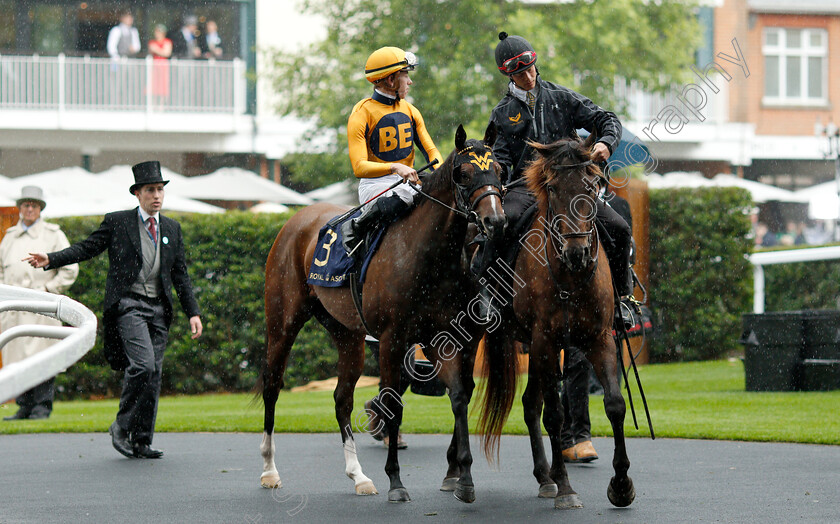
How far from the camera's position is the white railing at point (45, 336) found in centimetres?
245

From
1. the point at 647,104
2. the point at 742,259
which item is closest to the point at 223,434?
the point at 742,259

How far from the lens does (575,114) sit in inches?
294

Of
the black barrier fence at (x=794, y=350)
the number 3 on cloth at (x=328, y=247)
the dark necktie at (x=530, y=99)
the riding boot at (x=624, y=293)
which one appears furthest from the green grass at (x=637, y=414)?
the dark necktie at (x=530, y=99)

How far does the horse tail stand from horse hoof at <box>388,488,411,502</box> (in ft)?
2.82

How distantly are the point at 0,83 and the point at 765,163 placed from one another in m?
21.1

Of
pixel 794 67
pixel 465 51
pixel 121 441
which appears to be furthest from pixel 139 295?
pixel 794 67

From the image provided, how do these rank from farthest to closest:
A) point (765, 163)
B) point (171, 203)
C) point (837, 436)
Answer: point (765, 163)
point (171, 203)
point (837, 436)

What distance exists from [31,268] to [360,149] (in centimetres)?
646

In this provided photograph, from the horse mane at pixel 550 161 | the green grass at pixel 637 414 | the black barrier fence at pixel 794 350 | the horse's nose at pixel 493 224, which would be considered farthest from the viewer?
the black barrier fence at pixel 794 350

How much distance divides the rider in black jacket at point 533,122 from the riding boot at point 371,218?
71cm

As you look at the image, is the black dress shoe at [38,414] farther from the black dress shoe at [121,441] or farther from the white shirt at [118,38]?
the white shirt at [118,38]

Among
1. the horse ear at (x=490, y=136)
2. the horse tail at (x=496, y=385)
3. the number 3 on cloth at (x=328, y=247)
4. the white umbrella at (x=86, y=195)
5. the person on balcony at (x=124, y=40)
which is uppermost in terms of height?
the person on balcony at (x=124, y=40)

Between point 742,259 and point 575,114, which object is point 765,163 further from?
point 575,114

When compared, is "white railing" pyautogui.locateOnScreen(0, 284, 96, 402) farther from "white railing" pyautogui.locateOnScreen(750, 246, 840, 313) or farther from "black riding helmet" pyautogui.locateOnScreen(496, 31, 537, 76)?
"white railing" pyautogui.locateOnScreen(750, 246, 840, 313)
